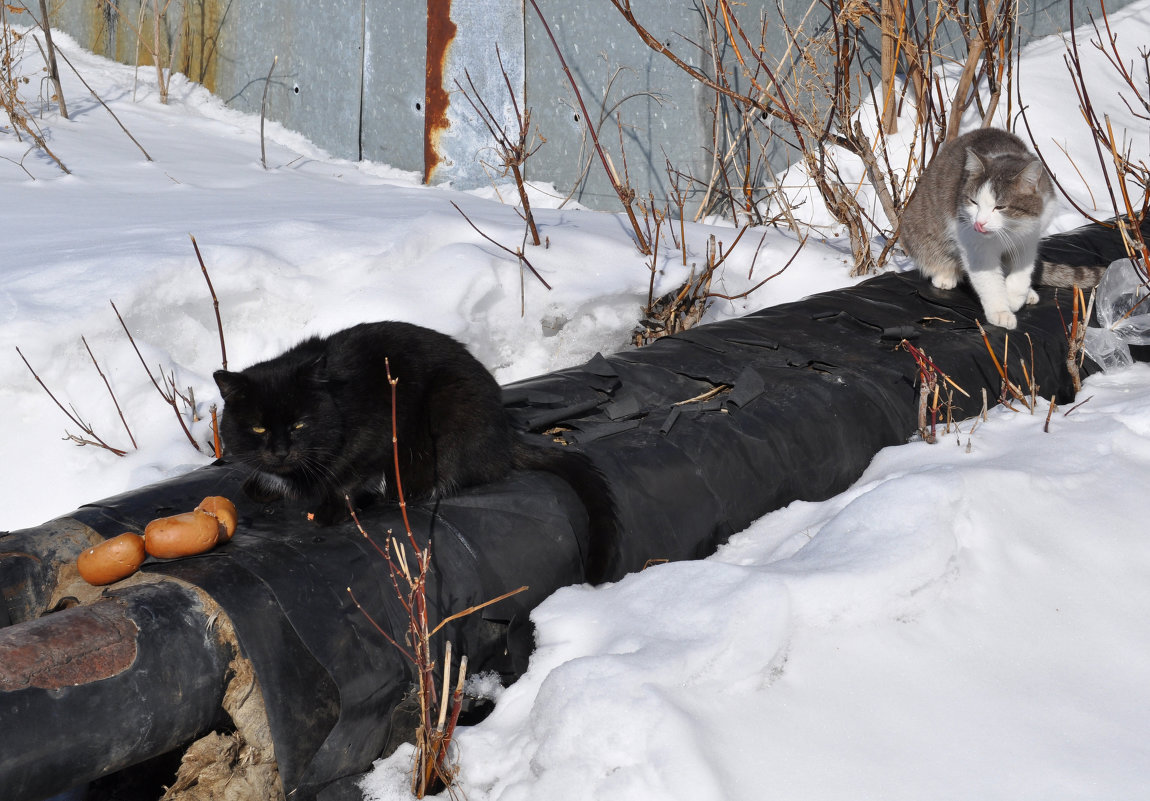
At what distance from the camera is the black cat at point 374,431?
88.3 inches

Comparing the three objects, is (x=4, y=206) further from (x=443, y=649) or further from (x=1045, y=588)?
(x=1045, y=588)

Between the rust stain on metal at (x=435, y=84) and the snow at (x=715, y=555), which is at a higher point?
the rust stain on metal at (x=435, y=84)

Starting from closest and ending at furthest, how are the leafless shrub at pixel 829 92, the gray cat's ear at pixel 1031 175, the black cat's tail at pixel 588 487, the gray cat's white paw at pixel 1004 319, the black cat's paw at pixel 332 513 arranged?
the black cat's paw at pixel 332 513 → the black cat's tail at pixel 588 487 → the gray cat's ear at pixel 1031 175 → the gray cat's white paw at pixel 1004 319 → the leafless shrub at pixel 829 92

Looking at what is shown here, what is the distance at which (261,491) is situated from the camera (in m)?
2.34

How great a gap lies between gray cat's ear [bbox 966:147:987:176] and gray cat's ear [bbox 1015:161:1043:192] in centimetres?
16

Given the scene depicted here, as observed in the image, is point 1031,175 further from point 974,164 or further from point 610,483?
point 610,483

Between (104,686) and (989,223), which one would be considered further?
(989,223)

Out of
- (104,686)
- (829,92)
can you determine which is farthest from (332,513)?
(829,92)

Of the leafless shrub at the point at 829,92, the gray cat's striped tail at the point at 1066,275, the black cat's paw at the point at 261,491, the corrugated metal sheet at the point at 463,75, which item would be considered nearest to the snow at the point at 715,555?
the leafless shrub at the point at 829,92

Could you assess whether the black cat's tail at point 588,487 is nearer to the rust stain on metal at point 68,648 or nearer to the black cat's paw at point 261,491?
the black cat's paw at point 261,491

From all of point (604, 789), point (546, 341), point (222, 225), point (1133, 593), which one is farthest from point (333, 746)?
point (222, 225)

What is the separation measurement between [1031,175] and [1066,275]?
0.77 m

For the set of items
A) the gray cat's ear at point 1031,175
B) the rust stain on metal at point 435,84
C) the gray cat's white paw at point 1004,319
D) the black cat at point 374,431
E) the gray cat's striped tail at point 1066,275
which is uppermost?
the rust stain on metal at point 435,84

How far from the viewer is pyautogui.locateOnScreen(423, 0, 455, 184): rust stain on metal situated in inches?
230
